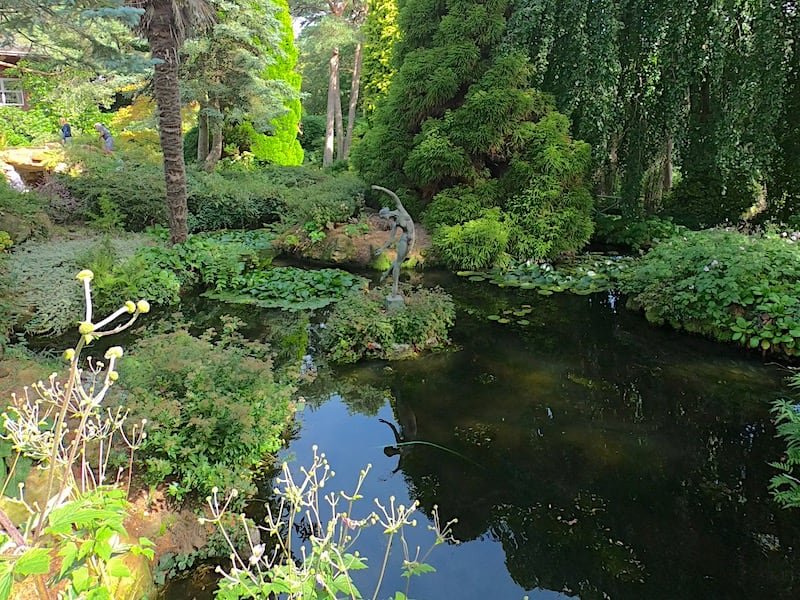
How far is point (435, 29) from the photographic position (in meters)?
10.8

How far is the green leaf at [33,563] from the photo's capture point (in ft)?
3.19

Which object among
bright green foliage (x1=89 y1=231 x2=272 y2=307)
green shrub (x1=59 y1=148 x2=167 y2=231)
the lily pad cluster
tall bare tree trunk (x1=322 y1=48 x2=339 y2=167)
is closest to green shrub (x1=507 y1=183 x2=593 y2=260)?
the lily pad cluster

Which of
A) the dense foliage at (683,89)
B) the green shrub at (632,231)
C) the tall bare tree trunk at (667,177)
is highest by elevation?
the dense foliage at (683,89)

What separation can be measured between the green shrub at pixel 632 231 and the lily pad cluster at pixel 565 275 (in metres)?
1.04

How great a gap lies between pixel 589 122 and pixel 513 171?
1496mm

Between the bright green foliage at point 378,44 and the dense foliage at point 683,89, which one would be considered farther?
the bright green foliage at point 378,44

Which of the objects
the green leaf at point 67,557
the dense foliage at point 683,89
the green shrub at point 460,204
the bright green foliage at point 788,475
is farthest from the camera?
the green shrub at point 460,204

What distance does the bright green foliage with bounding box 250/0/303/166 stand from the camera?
16.4 meters

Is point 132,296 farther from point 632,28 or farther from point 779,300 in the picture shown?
point 632,28

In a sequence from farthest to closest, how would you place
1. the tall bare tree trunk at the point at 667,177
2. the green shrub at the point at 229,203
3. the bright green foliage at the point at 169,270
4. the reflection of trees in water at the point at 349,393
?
the green shrub at the point at 229,203 → the tall bare tree trunk at the point at 667,177 → the bright green foliage at the point at 169,270 → the reflection of trees in water at the point at 349,393

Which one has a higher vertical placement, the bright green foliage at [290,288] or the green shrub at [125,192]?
the green shrub at [125,192]

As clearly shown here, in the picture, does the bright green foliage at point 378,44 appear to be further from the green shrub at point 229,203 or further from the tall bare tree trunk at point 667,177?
the tall bare tree trunk at point 667,177

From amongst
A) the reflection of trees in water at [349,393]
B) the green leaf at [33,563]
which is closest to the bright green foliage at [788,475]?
the reflection of trees in water at [349,393]

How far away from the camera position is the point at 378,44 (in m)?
17.6
